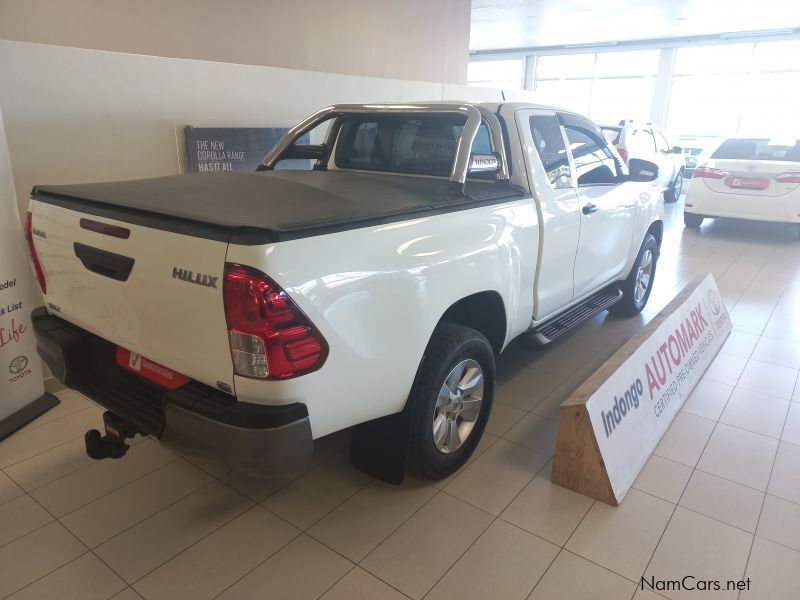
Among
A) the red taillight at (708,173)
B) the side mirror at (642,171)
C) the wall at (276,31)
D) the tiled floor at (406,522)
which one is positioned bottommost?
the tiled floor at (406,522)

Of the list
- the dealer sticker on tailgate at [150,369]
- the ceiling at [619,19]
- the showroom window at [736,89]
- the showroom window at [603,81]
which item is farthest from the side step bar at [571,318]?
the showroom window at [603,81]

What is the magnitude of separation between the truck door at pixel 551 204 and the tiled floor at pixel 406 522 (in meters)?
0.73

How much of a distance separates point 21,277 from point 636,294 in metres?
4.31

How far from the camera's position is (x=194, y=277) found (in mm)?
1699

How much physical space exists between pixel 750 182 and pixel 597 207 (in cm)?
538

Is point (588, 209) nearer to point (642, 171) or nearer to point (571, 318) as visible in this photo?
point (571, 318)

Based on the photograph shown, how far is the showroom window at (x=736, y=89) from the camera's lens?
14.2m

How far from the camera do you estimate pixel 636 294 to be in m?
4.65

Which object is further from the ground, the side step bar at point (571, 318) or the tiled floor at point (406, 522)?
the side step bar at point (571, 318)

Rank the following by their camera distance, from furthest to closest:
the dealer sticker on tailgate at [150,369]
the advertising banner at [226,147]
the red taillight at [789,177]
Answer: the red taillight at [789,177] → the advertising banner at [226,147] → the dealer sticker on tailgate at [150,369]

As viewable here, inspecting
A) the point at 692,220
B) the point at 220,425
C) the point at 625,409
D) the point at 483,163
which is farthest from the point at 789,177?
the point at 220,425

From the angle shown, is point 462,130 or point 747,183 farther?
point 747,183

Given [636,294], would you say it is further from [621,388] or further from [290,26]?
[290,26]

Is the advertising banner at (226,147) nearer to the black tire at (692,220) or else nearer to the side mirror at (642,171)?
the side mirror at (642,171)
